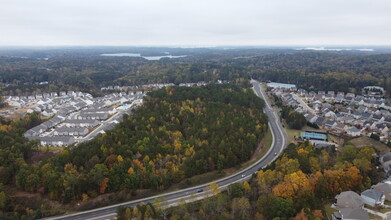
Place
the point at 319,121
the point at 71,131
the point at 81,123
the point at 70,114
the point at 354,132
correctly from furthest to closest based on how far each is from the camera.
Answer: the point at 70,114 → the point at 81,123 → the point at 319,121 → the point at 71,131 → the point at 354,132

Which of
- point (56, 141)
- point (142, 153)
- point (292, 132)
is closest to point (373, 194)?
point (292, 132)

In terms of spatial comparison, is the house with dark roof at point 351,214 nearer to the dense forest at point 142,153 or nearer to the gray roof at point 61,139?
the dense forest at point 142,153

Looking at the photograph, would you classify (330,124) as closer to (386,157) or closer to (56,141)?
(386,157)

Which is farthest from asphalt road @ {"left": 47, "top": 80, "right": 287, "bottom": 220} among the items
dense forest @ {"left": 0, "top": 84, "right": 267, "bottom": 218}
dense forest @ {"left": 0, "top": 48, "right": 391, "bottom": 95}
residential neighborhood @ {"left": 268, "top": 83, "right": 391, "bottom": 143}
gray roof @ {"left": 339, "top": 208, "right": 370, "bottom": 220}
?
dense forest @ {"left": 0, "top": 48, "right": 391, "bottom": 95}

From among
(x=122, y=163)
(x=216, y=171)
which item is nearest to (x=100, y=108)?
(x=122, y=163)

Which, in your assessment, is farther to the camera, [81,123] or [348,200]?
[81,123]

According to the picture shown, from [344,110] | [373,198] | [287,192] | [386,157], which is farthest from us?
[344,110]
